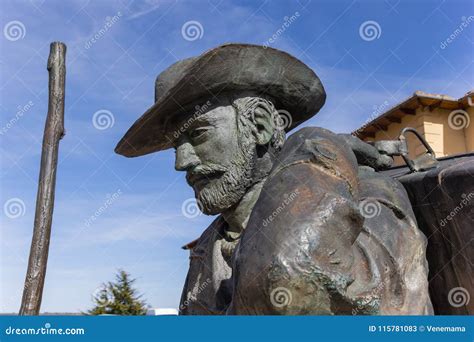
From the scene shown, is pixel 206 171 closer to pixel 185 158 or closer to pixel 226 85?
pixel 185 158

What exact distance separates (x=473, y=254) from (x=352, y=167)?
743 mm

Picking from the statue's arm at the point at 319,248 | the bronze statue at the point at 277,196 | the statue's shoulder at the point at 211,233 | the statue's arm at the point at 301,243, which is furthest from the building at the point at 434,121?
the statue's arm at the point at 301,243

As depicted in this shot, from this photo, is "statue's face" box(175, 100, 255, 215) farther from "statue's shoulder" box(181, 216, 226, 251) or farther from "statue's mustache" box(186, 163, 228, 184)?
"statue's shoulder" box(181, 216, 226, 251)

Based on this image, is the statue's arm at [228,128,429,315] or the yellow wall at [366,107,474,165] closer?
the statue's arm at [228,128,429,315]

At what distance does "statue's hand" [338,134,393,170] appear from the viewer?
2811 millimetres

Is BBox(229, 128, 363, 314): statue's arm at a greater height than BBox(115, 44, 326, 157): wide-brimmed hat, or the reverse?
BBox(115, 44, 326, 157): wide-brimmed hat

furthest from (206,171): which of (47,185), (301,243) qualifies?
(47,185)

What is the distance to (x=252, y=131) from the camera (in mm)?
2912

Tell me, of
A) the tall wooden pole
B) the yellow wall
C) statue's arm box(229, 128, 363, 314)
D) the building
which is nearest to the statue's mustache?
statue's arm box(229, 128, 363, 314)

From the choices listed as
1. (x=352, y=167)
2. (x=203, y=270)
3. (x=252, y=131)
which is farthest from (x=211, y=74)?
(x=203, y=270)

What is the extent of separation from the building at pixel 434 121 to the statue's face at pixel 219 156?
11949 mm

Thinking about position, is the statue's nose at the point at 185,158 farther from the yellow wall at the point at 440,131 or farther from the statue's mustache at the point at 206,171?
the yellow wall at the point at 440,131

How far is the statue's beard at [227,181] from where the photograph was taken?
2.88 meters

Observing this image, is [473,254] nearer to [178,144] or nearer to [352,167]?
[352,167]
